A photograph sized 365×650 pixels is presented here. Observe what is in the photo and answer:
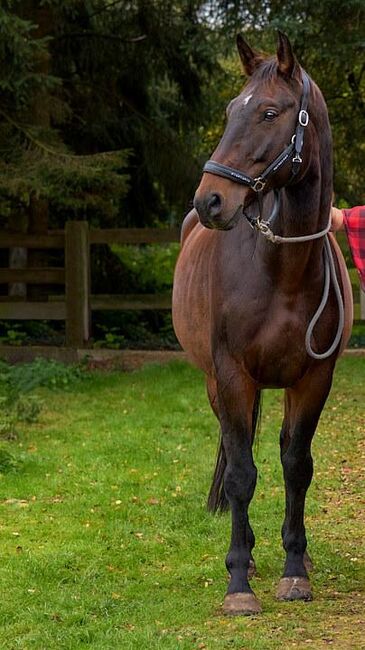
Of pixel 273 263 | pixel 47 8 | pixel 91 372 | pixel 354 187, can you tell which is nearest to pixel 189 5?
pixel 47 8

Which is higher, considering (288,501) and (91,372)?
(288,501)

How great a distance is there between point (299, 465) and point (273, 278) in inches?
38.1

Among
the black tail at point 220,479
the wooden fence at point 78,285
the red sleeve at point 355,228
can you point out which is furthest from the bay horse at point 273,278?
the wooden fence at point 78,285

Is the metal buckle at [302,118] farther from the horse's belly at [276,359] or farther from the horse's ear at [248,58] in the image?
the horse's belly at [276,359]

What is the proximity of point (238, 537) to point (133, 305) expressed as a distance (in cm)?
855

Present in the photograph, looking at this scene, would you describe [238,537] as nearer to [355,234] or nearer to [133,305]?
[355,234]

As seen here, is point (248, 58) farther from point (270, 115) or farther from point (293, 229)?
point (293, 229)

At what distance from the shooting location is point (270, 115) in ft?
15.0

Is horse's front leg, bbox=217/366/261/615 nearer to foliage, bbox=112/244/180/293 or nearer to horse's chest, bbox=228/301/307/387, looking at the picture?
horse's chest, bbox=228/301/307/387

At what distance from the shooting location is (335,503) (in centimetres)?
714

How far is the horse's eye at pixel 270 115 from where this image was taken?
15.0 ft

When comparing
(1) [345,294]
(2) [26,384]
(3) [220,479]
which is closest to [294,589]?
(3) [220,479]

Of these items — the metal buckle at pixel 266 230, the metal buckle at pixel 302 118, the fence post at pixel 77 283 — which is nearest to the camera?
the metal buckle at pixel 302 118

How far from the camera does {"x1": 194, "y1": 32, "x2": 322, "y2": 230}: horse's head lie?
4.42 meters
